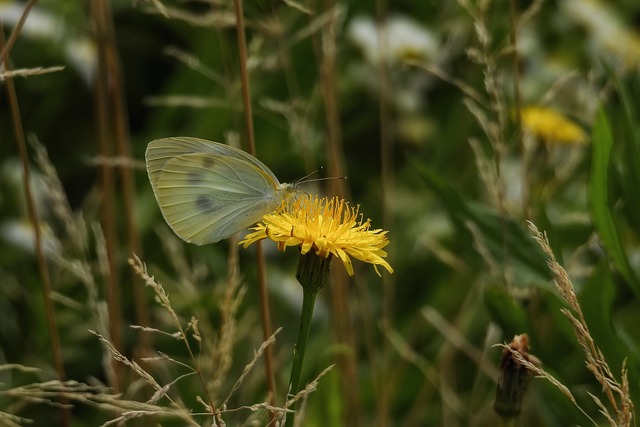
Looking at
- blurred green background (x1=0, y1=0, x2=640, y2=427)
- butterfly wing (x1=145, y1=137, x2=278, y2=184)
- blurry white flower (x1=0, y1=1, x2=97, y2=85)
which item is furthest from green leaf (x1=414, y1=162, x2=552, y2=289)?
blurry white flower (x1=0, y1=1, x2=97, y2=85)

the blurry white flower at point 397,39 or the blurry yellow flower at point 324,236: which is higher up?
the blurry white flower at point 397,39

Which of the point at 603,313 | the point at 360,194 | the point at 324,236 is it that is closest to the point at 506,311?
the point at 603,313

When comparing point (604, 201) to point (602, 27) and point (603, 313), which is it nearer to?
point (603, 313)

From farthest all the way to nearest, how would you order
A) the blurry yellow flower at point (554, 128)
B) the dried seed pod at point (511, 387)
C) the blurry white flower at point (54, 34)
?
the blurry white flower at point (54, 34)
the blurry yellow flower at point (554, 128)
the dried seed pod at point (511, 387)

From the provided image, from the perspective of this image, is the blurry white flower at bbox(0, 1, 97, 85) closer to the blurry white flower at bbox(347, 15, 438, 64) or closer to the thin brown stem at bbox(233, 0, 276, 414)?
the blurry white flower at bbox(347, 15, 438, 64)

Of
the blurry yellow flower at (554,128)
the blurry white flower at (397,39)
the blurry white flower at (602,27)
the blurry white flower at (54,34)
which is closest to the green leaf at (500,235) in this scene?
the blurry yellow flower at (554,128)

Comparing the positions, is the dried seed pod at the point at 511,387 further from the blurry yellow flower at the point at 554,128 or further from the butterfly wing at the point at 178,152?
the blurry yellow flower at the point at 554,128

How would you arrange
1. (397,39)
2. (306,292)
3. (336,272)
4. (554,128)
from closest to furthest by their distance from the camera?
(306,292)
(336,272)
(554,128)
(397,39)
